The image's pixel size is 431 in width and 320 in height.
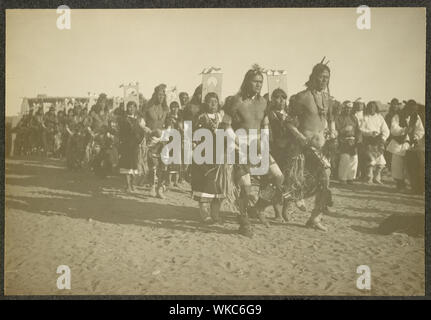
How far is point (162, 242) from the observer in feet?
12.3

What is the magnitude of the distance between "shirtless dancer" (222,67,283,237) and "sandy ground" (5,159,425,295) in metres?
0.18

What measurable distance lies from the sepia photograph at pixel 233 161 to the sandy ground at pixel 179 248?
0.5 inches

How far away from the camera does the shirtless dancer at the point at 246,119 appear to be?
3.77m

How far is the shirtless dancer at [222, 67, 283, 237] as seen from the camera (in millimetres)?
3770

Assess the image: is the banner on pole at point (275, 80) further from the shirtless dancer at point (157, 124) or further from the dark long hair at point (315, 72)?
the shirtless dancer at point (157, 124)

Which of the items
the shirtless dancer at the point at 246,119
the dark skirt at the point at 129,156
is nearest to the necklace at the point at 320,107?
the shirtless dancer at the point at 246,119

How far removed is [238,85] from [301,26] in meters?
0.81

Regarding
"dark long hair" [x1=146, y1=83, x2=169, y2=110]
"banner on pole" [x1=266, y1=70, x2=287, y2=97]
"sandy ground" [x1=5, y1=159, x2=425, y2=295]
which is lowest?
"sandy ground" [x1=5, y1=159, x2=425, y2=295]

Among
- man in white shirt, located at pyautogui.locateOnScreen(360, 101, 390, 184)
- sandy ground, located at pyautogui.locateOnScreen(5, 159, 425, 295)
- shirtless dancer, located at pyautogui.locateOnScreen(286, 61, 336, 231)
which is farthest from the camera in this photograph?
man in white shirt, located at pyautogui.locateOnScreen(360, 101, 390, 184)

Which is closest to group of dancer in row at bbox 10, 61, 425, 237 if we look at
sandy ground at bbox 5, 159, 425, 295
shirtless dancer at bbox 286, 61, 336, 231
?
shirtless dancer at bbox 286, 61, 336, 231

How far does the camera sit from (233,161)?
12.5 feet

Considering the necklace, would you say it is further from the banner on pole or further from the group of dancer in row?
the banner on pole
